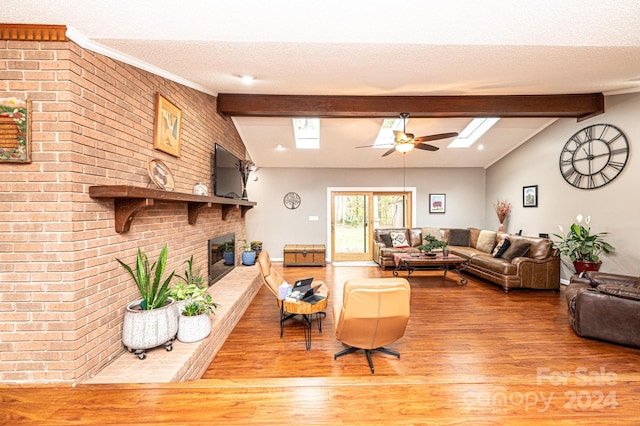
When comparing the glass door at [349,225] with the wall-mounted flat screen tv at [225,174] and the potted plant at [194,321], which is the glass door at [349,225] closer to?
the wall-mounted flat screen tv at [225,174]

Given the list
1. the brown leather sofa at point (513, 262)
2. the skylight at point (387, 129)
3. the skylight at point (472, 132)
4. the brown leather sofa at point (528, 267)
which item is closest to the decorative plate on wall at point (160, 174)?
the skylight at point (387, 129)

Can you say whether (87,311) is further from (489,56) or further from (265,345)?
(489,56)

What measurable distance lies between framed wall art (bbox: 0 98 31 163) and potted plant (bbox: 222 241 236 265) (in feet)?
9.67

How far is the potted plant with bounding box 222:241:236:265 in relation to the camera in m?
4.51

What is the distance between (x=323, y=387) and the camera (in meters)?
1.79

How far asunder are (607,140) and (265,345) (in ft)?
19.3

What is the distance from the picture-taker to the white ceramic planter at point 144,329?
197 cm

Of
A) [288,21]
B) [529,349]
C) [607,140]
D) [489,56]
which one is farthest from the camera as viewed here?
[607,140]

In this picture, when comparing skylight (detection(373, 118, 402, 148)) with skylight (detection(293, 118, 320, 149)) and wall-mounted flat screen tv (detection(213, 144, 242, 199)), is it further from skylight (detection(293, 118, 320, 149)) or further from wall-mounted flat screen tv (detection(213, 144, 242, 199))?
wall-mounted flat screen tv (detection(213, 144, 242, 199))

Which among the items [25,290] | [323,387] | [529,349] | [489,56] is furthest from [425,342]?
[25,290]

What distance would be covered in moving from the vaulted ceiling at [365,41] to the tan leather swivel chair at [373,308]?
77.4 inches

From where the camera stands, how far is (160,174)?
2.58m

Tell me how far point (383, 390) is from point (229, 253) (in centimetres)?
362

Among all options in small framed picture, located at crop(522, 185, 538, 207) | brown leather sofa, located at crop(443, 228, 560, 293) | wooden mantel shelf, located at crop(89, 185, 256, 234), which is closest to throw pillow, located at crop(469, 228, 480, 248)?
small framed picture, located at crop(522, 185, 538, 207)
